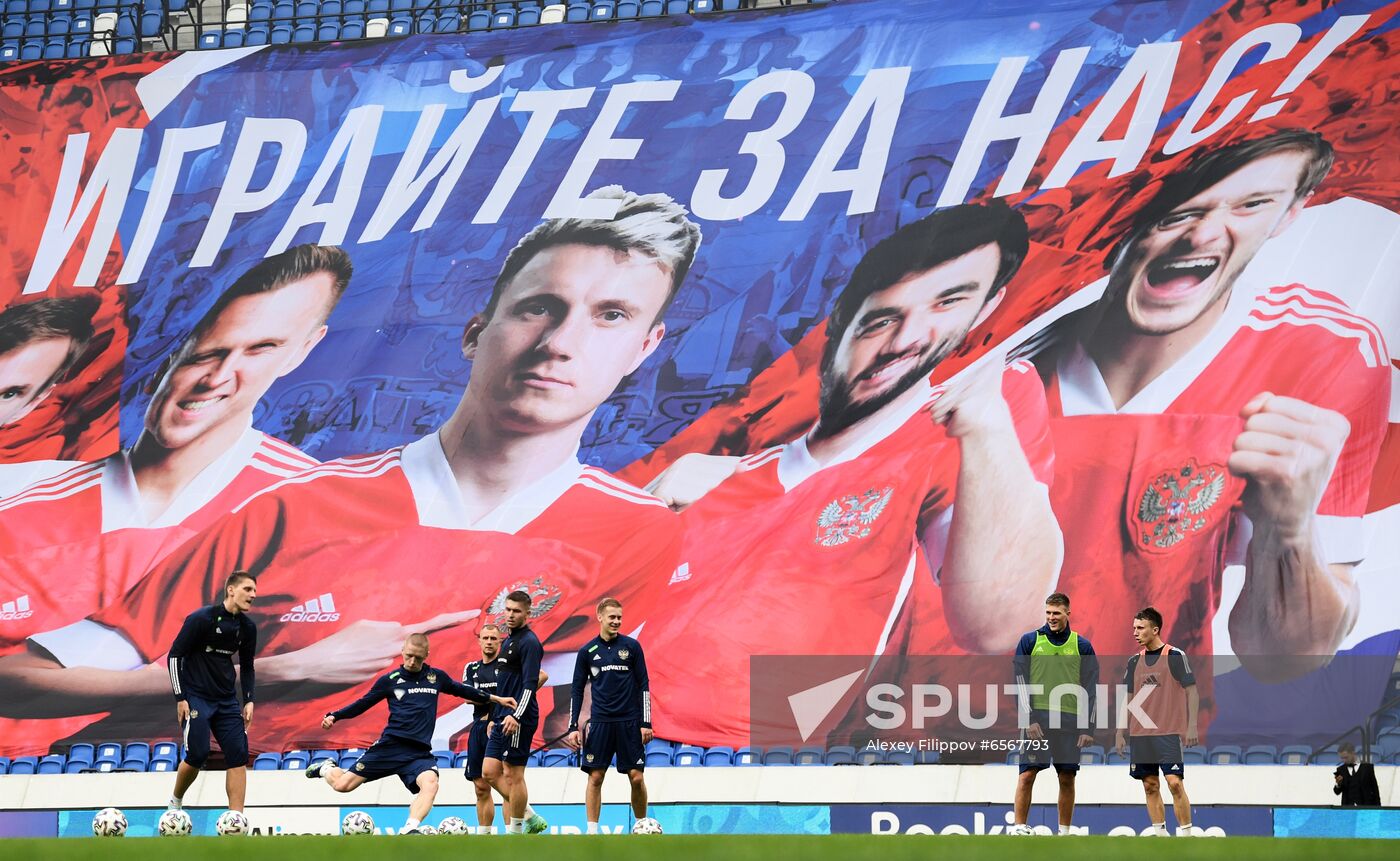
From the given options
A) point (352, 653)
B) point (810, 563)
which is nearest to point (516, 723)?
point (810, 563)

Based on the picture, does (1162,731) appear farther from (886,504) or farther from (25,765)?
(25,765)

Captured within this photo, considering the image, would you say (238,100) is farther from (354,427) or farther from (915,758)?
(915,758)

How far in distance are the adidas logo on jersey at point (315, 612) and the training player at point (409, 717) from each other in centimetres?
665

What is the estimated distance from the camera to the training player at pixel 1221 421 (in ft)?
54.2

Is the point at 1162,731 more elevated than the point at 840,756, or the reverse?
the point at 840,756

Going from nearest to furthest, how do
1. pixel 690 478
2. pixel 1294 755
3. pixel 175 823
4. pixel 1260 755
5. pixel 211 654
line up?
pixel 175 823 < pixel 211 654 < pixel 1294 755 < pixel 1260 755 < pixel 690 478

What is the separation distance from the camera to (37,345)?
69.2 feet

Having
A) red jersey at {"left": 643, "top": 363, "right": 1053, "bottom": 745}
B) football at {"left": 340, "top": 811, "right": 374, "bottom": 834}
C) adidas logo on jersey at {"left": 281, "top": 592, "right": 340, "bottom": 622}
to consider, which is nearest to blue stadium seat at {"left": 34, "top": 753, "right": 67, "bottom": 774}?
adidas logo on jersey at {"left": 281, "top": 592, "right": 340, "bottom": 622}

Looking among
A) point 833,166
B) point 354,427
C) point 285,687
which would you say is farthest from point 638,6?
point 285,687

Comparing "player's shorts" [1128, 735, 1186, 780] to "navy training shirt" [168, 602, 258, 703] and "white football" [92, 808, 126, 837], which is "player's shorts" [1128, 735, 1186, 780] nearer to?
"navy training shirt" [168, 602, 258, 703]

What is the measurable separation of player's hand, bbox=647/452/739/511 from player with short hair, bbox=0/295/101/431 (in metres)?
8.07

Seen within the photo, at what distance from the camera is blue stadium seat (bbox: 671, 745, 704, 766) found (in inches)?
680

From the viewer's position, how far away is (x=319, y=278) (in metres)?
20.6

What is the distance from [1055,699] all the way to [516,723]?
400 centimetres
